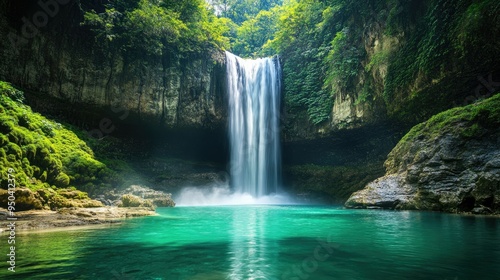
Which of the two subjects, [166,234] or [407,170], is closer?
[166,234]

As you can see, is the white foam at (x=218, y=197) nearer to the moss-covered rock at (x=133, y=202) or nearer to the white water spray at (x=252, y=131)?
the white water spray at (x=252, y=131)

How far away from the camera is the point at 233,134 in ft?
77.3

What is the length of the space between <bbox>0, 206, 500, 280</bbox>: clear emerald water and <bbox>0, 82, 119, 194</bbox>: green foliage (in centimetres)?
689

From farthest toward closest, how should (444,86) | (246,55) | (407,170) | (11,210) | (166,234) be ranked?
(246,55) → (444,86) → (407,170) → (11,210) → (166,234)

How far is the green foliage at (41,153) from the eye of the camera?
449 inches

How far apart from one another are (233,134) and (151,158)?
22.2 ft

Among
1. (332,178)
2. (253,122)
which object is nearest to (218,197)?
(253,122)

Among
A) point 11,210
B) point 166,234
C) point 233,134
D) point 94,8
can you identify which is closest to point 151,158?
point 233,134

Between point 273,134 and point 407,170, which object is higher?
point 273,134

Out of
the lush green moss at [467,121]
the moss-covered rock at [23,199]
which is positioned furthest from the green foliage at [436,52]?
the moss-covered rock at [23,199]

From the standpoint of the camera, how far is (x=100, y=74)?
1944 cm

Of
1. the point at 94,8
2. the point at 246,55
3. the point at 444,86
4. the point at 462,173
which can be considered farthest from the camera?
the point at 246,55

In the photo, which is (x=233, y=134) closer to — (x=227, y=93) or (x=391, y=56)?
(x=227, y=93)

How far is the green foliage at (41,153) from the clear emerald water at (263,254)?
271 inches
